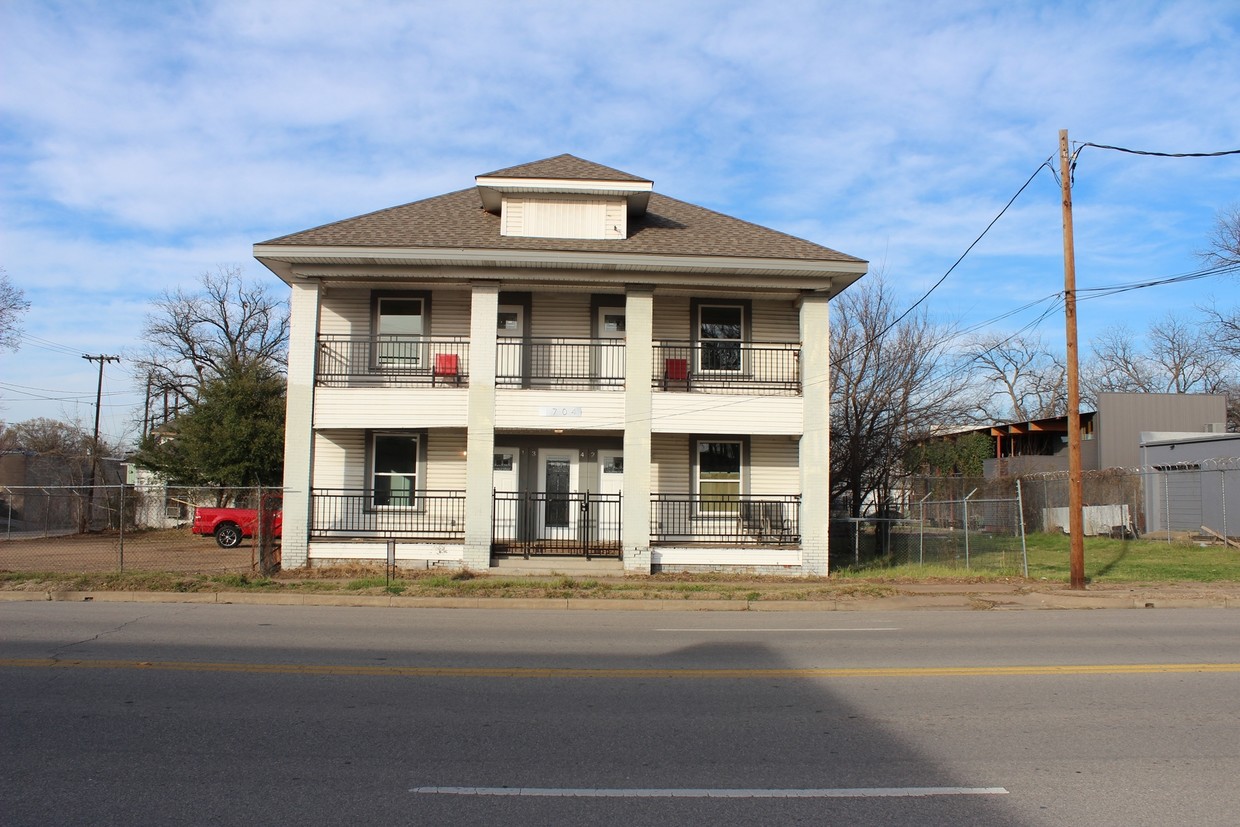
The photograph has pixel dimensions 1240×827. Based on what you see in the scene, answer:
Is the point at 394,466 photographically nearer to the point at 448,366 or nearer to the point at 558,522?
the point at 448,366

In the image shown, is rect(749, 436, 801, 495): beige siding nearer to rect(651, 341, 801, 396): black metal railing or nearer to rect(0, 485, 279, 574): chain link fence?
rect(651, 341, 801, 396): black metal railing

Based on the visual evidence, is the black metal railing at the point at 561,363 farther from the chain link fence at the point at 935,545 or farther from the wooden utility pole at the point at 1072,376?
the wooden utility pole at the point at 1072,376

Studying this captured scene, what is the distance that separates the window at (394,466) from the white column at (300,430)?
6.14 feet

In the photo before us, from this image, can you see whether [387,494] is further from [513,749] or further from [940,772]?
[940,772]

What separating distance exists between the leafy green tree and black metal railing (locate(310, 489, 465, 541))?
10827 mm

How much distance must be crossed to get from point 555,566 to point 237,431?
15.3m

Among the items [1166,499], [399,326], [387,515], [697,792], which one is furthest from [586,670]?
[1166,499]

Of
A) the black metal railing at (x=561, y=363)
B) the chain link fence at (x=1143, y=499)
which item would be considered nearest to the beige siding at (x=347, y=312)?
the black metal railing at (x=561, y=363)

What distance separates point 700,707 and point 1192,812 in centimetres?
355

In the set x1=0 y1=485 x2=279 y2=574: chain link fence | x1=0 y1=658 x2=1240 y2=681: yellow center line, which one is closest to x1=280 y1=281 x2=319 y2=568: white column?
x1=0 y1=485 x2=279 y2=574: chain link fence

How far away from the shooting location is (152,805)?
5148 millimetres

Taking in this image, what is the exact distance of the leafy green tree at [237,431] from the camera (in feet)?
96.8

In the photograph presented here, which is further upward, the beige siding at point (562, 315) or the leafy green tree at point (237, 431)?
the beige siding at point (562, 315)

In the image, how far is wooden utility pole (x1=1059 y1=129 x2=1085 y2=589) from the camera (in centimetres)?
1714
